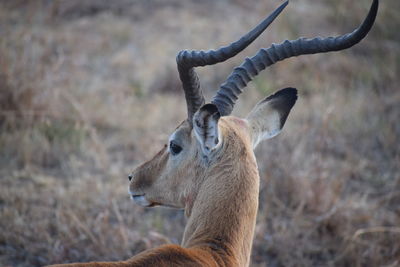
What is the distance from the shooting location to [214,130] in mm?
3045

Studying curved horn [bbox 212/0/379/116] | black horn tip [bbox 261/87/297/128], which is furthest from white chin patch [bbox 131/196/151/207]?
black horn tip [bbox 261/87/297/128]

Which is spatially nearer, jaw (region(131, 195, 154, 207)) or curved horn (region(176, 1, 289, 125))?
curved horn (region(176, 1, 289, 125))

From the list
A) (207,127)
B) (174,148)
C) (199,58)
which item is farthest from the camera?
(174,148)

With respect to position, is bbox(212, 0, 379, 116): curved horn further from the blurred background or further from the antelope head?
the blurred background

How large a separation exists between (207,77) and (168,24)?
2458mm

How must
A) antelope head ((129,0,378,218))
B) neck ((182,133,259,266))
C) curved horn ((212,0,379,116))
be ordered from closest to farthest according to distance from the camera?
neck ((182,133,259,266)) < antelope head ((129,0,378,218)) < curved horn ((212,0,379,116))

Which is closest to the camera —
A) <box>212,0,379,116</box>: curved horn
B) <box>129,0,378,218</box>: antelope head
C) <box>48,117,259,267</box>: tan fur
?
<box>48,117,259,267</box>: tan fur

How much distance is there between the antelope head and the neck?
1cm

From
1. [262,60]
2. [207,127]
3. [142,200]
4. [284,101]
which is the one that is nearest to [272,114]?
[284,101]

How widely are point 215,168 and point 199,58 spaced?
63 cm

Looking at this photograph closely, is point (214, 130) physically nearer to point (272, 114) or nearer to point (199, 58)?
point (199, 58)

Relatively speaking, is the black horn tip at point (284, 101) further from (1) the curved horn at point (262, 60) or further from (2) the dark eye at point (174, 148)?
(2) the dark eye at point (174, 148)

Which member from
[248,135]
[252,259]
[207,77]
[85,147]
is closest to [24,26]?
[85,147]

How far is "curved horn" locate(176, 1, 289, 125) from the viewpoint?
321 centimetres
